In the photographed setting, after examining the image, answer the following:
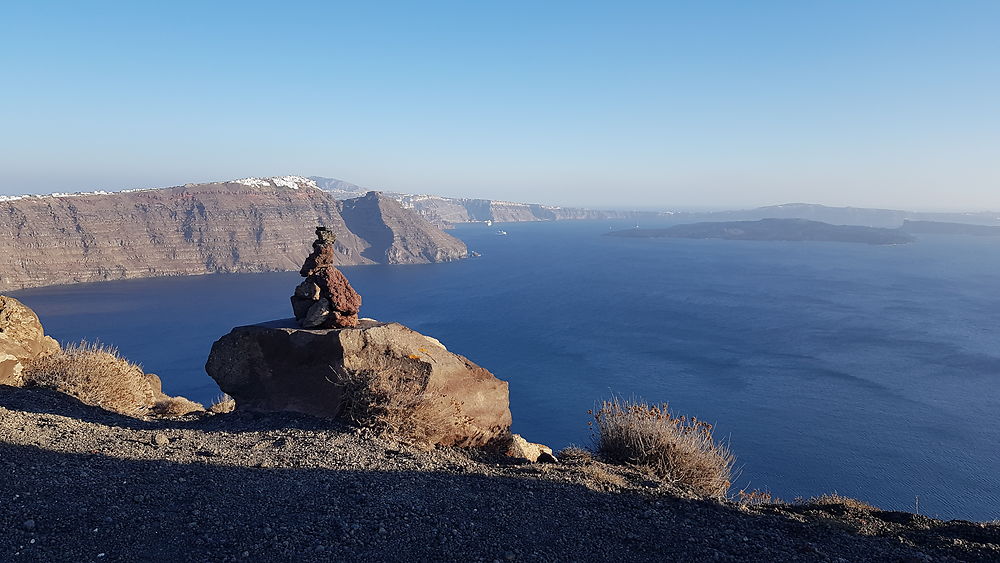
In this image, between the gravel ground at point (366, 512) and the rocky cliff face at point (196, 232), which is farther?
the rocky cliff face at point (196, 232)

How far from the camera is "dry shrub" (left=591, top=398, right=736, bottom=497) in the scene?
7.67 metres

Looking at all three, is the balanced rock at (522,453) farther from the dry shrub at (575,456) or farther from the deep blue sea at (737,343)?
the deep blue sea at (737,343)

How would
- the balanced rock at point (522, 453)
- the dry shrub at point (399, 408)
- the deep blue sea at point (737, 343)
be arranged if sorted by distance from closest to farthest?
the dry shrub at point (399, 408), the balanced rock at point (522, 453), the deep blue sea at point (737, 343)

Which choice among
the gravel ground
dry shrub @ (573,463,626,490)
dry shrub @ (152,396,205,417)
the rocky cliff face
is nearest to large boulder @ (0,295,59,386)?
dry shrub @ (152,396,205,417)

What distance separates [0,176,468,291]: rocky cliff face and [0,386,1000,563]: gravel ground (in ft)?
444

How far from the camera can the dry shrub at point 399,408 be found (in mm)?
7672

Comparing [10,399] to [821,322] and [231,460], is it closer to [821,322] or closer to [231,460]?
[231,460]

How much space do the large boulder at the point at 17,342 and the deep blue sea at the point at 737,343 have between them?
35.0 meters

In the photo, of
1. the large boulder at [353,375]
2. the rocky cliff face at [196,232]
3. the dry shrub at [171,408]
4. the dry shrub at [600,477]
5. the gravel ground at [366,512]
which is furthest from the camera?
the rocky cliff face at [196,232]

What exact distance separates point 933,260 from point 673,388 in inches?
5420

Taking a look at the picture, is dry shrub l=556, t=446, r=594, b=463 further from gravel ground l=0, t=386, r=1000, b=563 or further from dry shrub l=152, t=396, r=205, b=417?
dry shrub l=152, t=396, r=205, b=417

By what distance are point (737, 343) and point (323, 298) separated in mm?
66555

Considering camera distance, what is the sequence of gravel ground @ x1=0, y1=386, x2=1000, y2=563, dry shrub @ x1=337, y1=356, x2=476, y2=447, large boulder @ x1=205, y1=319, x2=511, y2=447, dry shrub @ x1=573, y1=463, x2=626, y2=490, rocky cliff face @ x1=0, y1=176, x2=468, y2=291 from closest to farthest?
1. gravel ground @ x1=0, y1=386, x2=1000, y2=563
2. dry shrub @ x1=573, y1=463, x2=626, y2=490
3. dry shrub @ x1=337, y1=356, x2=476, y2=447
4. large boulder @ x1=205, y1=319, x2=511, y2=447
5. rocky cliff face @ x1=0, y1=176, x2=468, y2=291

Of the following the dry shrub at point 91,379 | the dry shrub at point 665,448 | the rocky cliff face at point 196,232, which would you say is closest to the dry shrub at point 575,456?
the dry shrub at point 665,448
